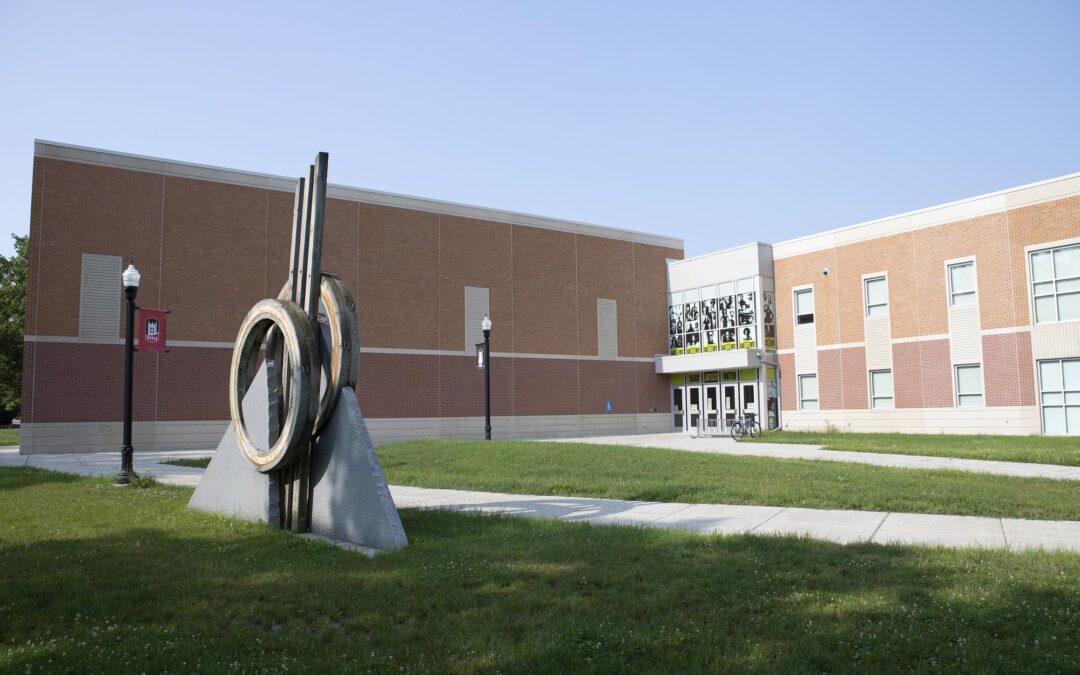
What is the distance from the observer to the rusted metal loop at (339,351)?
8711mm

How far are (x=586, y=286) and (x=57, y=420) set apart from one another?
75.2 ft

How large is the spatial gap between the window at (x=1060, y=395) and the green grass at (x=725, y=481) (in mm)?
15096

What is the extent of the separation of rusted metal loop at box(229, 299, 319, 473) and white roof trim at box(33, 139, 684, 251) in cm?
Answer: 2239

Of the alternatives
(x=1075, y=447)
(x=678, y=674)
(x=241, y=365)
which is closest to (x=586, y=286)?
(x=1075, y=447)

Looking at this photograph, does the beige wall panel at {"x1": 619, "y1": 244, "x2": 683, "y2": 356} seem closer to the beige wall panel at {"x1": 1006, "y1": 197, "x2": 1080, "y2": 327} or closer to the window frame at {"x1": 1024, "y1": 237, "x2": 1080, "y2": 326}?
the beige wall panel at {"x1": 1006, "y1": 197, "x2": 1080, "y2": 327}

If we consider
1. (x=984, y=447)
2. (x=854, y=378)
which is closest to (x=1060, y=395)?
(x=854, y=378)

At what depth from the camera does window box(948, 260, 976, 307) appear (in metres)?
28.9

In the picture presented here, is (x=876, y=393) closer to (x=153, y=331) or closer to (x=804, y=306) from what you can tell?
(x=804, y=306)

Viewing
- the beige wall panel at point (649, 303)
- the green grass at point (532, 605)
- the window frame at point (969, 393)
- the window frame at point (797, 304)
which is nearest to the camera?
the green grass at point (532, 605)

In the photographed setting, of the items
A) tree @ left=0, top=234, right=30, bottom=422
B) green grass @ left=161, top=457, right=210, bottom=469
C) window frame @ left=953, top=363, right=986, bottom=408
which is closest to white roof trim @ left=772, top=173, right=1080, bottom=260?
window frame @ left=953, top=363, right=986, bottom=408

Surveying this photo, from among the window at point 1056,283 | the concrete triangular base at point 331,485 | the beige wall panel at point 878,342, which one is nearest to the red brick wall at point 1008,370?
the window at point 1056,283

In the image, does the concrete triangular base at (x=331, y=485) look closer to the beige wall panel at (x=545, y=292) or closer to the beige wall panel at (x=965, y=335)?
the beige wall panel at (x=545, y=292)

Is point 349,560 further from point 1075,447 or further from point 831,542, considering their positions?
point 1075,447

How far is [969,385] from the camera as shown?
28.8m
